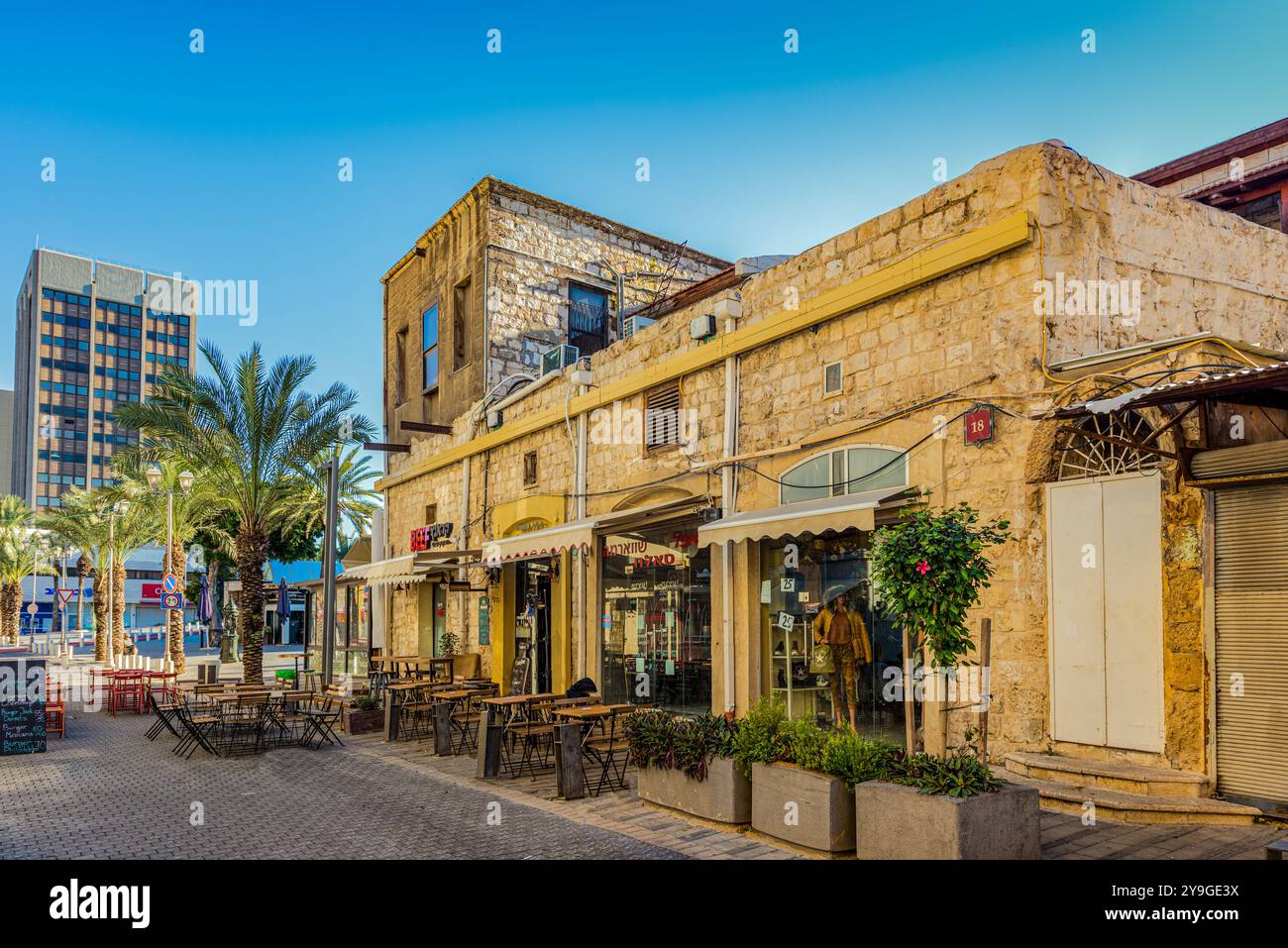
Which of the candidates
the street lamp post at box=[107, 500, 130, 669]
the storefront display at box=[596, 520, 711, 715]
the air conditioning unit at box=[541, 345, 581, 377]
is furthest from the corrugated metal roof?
the street lamp post at box=[107, 500, 130, 669]

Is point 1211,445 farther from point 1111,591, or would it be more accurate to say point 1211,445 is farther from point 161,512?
point 161,512

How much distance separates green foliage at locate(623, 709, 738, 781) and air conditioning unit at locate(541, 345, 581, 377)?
9342 mm

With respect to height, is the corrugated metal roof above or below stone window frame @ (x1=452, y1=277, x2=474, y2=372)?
below

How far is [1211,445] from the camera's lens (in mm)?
7207

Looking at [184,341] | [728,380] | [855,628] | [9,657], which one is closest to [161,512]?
[9,657]

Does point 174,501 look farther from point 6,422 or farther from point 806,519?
point 6,422

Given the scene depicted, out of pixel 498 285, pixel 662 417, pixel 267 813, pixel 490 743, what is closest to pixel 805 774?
pixel 490 743

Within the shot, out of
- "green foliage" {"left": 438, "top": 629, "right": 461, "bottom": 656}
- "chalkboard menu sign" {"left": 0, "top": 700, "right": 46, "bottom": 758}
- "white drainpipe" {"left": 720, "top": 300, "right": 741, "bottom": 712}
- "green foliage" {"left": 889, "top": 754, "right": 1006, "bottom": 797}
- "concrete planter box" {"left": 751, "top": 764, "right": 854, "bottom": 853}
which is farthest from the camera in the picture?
"green foliage" {"left": 438, "top": 629, "right": 461, "bottom": 656}

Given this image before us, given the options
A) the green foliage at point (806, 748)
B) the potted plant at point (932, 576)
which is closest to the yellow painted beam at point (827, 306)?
the potted plant at point (932, 576)

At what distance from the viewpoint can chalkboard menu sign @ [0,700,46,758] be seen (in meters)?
13.0

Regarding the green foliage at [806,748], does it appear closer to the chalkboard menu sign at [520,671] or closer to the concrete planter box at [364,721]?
the concrete planter box at [364,721]

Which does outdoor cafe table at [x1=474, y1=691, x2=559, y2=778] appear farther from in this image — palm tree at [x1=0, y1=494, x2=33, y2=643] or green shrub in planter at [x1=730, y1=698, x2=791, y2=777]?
palm tree at [x1=0, y1=494, x2=33, y2=643]

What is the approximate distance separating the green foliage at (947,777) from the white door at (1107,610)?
6.81ft

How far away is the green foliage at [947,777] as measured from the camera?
5.92 m
